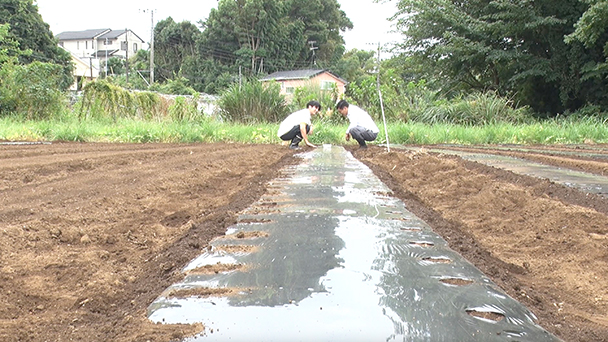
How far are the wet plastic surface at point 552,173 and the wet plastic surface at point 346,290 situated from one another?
1910 millimetres

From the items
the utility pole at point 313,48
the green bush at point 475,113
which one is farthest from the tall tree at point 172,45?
the green bush at point 475,113

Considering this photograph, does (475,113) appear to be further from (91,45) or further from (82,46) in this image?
(82,46)

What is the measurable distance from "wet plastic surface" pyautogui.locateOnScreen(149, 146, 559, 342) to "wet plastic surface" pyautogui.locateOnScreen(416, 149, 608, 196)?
6.27 feet

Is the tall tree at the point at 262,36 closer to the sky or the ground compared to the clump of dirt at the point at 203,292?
closer to the sky

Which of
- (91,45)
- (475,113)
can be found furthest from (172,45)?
(475,113)

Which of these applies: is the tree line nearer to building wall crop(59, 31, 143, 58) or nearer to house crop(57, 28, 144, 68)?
house crop(57, 28, 144, 68)

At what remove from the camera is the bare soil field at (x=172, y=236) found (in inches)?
55.4

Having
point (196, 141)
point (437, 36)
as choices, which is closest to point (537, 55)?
point (437, 36)

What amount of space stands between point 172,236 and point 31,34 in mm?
20927

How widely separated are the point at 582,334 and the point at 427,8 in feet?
38.5

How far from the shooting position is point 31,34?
18.9 meters

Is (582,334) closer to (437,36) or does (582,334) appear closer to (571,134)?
(571,134)

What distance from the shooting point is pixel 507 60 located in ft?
38.2

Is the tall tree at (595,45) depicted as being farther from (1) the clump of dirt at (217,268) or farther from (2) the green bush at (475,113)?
(1) the clump of dirt at (217,268)
